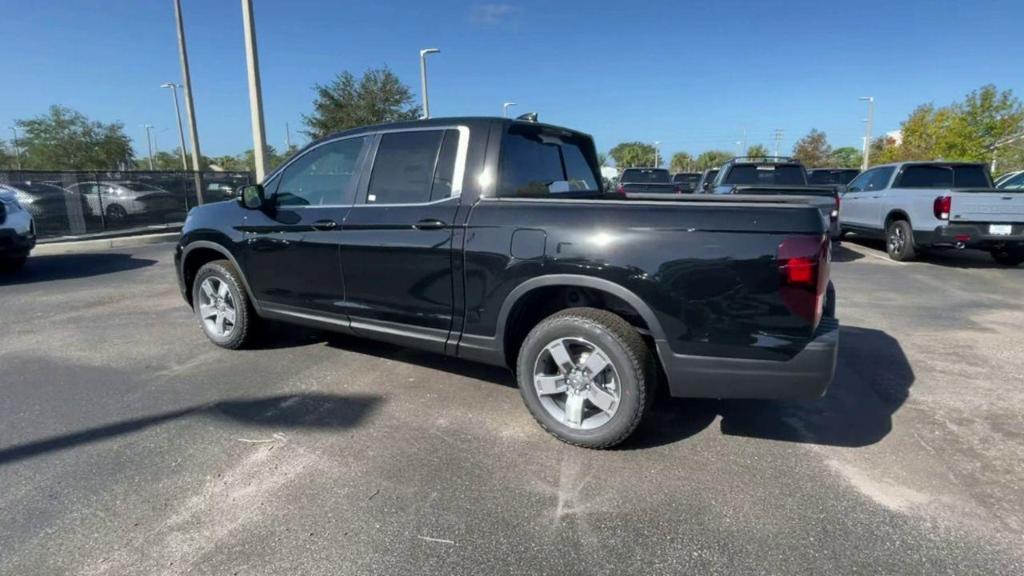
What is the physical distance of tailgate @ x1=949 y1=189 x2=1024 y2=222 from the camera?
27.8 ft

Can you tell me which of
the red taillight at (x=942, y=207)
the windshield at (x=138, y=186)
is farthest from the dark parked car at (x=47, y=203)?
the red taillight at (x=942, y=207)

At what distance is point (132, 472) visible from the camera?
3.04 metres

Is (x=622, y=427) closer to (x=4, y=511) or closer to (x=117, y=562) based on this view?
(x=117, y=562)

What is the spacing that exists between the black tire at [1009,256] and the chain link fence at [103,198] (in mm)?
14303

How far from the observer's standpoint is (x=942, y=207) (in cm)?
902

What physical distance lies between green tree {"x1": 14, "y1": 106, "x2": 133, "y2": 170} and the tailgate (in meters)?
50.1

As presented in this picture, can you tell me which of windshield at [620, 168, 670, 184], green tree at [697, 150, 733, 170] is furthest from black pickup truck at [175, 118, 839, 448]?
green tree at [697, 150, 733, 170]

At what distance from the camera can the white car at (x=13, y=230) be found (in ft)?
28.3

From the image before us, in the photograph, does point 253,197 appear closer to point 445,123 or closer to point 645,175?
point 445,123

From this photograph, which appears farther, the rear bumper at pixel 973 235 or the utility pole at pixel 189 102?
the utility pole at pixel 189 102

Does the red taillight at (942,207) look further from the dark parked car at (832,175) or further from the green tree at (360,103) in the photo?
the green tree at (360,103)

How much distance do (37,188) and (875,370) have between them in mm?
16414

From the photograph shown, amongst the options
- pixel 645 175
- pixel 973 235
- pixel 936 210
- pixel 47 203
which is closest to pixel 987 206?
pixel 973 235

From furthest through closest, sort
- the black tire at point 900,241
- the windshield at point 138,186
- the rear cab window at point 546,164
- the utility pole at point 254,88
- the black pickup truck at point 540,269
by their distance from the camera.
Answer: the windshield at point 138,186 → the utility pole at point 254,88 → the black tire at point 900,241 → the rear cab window at point 546,164 → the black pickup truck at point 540,269
